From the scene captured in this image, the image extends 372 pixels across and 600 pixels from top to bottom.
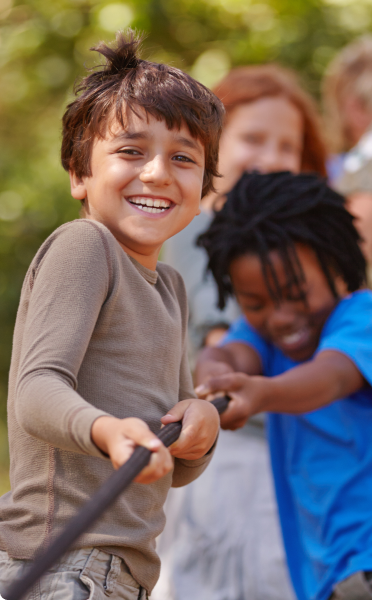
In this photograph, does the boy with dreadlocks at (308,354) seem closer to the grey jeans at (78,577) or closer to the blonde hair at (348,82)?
the grey jeans at (78,577)

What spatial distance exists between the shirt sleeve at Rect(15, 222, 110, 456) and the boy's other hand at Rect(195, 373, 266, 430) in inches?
23.2

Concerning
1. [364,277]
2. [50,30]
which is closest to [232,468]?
[364,277]

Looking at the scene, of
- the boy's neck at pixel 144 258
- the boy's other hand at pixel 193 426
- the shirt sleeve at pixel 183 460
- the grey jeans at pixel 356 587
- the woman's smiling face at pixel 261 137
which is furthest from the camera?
the woman's smiling face at pixel 261 137

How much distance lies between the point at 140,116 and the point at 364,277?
115 centimetres

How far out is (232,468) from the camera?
2.48 meters

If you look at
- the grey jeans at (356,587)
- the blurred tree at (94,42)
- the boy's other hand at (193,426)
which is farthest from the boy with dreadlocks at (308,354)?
the blurred tree at (94,42)

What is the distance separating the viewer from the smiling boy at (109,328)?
3.50ft

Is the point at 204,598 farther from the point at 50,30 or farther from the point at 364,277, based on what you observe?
the point at 50,30

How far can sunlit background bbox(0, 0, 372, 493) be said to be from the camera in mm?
4621

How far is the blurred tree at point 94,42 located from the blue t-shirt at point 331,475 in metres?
2.98

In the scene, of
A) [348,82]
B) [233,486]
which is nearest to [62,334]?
[233,486]

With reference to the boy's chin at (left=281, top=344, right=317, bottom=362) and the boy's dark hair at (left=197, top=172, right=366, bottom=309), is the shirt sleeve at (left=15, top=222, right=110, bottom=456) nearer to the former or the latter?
the boy's dark hair at (left=197, top=172, right=366, bottom=309)

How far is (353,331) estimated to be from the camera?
188 cm

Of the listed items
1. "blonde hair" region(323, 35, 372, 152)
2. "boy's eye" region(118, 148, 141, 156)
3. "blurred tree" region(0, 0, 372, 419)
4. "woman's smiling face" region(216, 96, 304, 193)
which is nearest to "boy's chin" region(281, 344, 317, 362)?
"boy's eye" region(118, 148, 141, 156)
